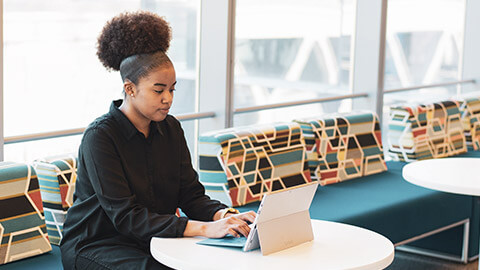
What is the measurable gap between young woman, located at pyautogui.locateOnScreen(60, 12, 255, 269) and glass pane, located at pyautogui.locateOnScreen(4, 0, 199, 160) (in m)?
2.54

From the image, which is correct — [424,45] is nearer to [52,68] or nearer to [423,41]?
[423,41]

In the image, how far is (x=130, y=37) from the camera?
230cm

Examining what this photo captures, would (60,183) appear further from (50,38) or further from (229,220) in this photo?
(50,38)

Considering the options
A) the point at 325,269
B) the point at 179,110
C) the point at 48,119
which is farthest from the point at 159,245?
the point at 179,110

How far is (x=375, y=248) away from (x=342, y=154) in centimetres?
214

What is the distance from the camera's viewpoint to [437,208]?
153 inches

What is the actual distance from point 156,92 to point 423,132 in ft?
9.84

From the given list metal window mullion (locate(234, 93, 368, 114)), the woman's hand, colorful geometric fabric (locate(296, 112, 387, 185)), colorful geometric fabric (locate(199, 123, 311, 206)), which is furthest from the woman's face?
metal window mullion (locate(234, 93, 368, 114))

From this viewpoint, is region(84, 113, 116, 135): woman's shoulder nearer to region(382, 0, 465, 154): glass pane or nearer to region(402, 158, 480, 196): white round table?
region(402, 158, 480, 196): white round table

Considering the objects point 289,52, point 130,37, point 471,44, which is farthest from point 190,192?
point 289,52

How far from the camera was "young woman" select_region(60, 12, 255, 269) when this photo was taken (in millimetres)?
2186

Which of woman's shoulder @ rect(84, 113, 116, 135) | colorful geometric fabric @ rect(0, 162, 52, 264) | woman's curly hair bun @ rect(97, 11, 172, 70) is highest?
woman's curly hair bun @ rect(97, 11, 172, 70)

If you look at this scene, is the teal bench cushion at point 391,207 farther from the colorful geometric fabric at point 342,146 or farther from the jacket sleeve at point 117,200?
the jacket sleeve at point 117,200

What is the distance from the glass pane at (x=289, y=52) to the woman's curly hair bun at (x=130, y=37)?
4.41 metres
